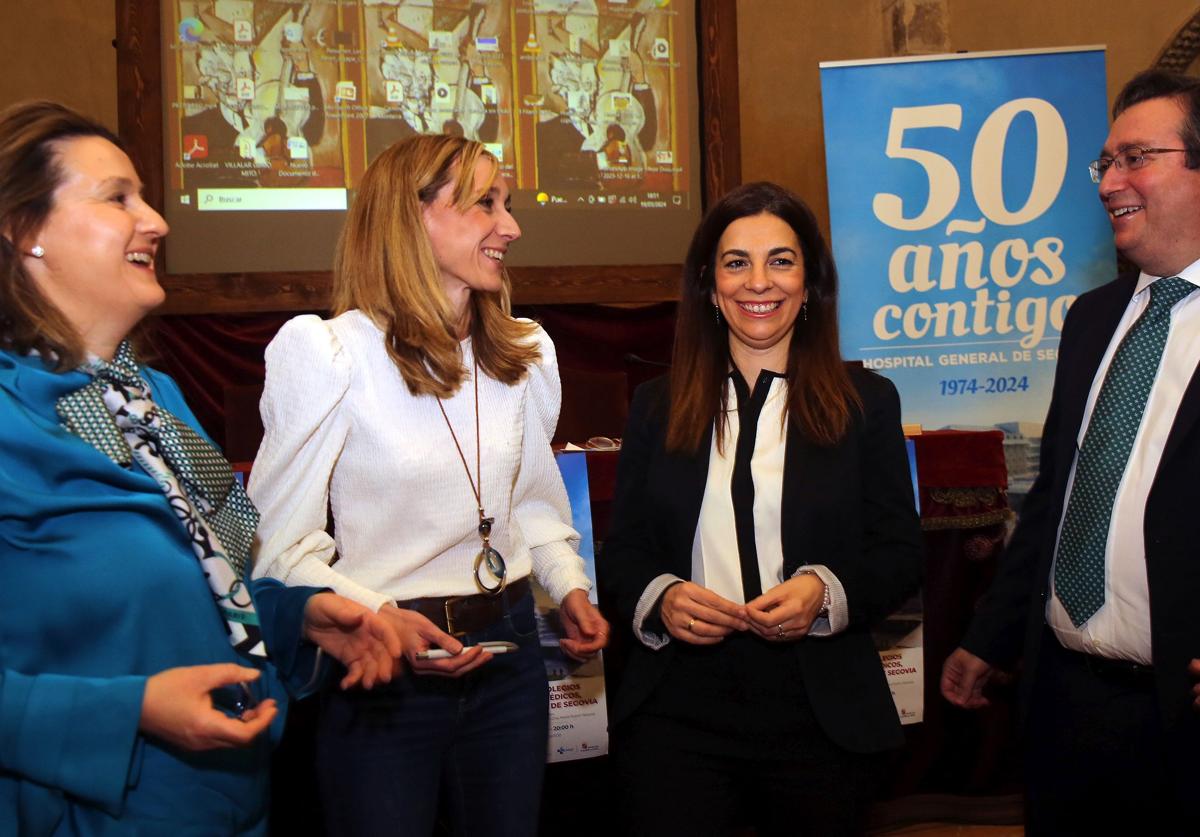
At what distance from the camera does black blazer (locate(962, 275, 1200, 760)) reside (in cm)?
176

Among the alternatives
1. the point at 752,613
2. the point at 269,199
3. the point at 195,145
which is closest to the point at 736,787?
the point at 752,613

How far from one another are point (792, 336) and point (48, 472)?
1.34 metres

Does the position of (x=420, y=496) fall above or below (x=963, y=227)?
below

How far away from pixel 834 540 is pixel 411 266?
0.86 metres

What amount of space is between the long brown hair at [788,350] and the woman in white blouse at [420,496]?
355 millimetres

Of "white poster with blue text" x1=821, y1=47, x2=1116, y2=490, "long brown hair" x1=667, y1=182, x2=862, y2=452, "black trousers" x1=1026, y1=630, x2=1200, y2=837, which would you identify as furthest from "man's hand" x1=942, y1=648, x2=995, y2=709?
"white poster with blue text" x1=821, y1=47, x2=1116, y2=490

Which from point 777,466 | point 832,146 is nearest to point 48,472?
point 777,466

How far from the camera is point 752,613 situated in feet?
5.59

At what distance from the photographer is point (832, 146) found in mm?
4676

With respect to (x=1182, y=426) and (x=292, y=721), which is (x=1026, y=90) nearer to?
(x=1182, y=426)

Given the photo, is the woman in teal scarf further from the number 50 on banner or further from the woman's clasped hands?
the number 50 on banner

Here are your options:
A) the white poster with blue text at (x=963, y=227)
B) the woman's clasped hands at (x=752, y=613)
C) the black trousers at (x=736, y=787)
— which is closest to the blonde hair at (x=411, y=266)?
the woman's clasped hands at (x=752, y=613)

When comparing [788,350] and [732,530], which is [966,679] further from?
[788,350]

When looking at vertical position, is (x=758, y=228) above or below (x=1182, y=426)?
above
